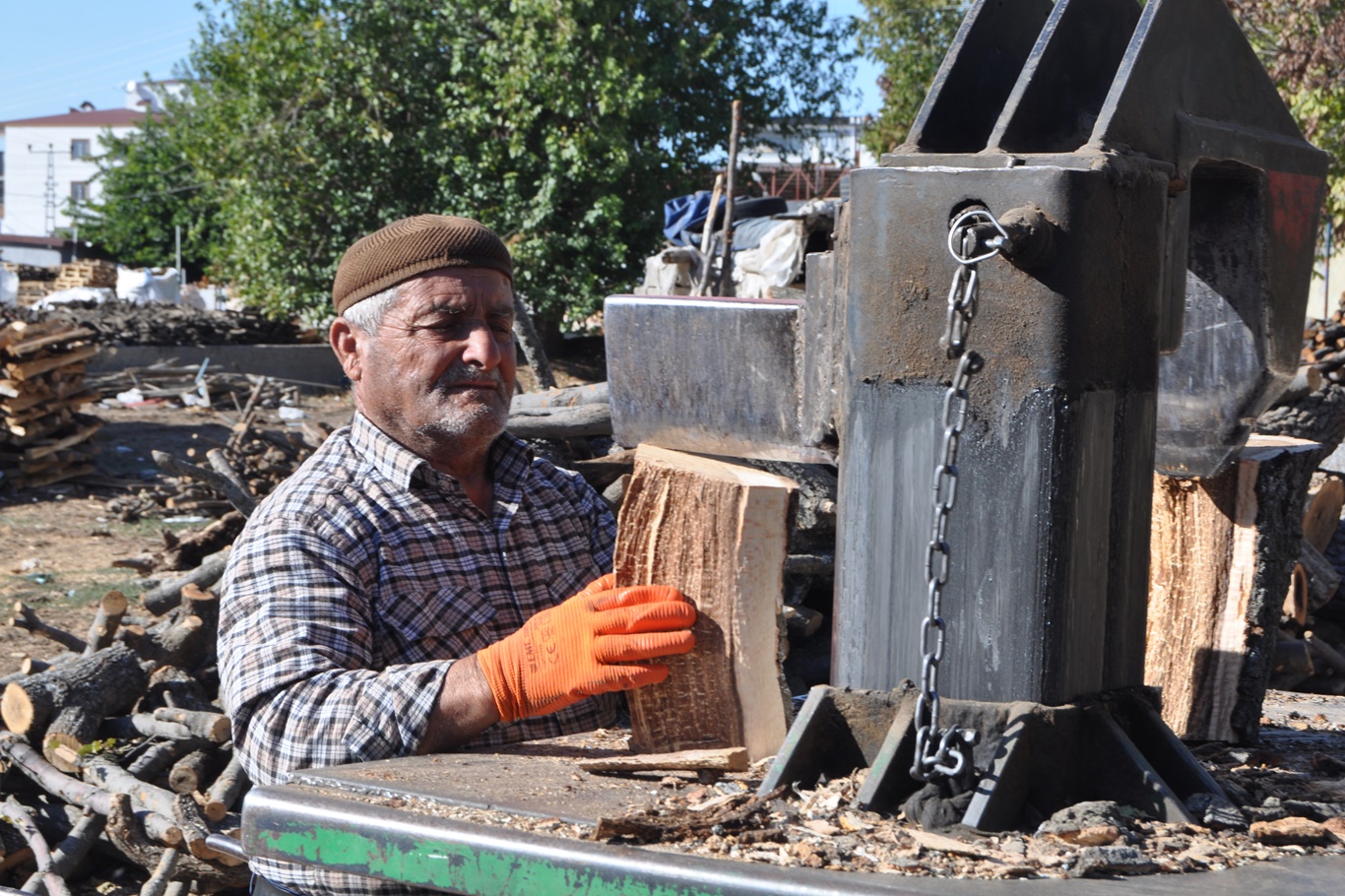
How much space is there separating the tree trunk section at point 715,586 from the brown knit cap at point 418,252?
65 cm

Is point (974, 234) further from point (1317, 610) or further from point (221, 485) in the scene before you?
point (221, 485)

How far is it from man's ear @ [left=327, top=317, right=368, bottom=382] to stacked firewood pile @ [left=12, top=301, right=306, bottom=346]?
14.9 meters

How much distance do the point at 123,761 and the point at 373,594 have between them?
266cm

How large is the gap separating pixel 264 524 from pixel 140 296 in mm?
23939

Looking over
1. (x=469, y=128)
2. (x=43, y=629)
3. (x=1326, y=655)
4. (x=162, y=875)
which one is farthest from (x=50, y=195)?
(x=1326, y=655)

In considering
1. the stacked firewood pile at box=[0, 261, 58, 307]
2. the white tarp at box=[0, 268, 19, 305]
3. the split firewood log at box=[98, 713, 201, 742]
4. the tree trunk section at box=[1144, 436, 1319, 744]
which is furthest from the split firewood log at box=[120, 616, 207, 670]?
the stacked firewood pile at box=[0, 261, 58, 307]

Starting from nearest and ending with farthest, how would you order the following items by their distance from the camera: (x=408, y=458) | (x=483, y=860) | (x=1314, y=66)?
(x=483, y=860)
(x=408, y=458)
(x=1314, y=66)

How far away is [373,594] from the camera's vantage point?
2545mm

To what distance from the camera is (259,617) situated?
2400 millimetres

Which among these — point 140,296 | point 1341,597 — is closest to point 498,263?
point 1341,597

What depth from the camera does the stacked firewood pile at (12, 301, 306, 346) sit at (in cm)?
1712

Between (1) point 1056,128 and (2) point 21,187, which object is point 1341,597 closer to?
(1) point 1056,128

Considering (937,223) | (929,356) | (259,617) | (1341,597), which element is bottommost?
(1341,597)

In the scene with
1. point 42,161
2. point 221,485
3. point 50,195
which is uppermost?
point 42,161
